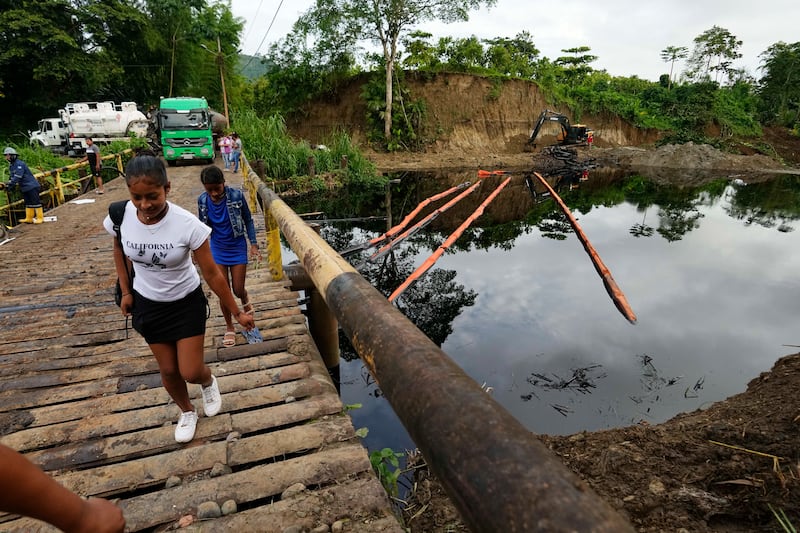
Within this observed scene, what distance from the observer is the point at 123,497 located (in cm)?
194

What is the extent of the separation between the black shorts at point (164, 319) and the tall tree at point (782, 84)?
54073mm

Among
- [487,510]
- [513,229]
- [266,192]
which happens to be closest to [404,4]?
[513,229]

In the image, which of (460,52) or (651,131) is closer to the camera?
(460,52)

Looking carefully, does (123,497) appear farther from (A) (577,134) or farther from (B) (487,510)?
(A) (577,134)

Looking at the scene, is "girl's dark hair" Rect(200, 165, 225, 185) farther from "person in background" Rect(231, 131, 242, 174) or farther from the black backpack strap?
"person in background" Rect(231, 131, 242, 174)

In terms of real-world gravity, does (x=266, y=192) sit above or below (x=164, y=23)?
below

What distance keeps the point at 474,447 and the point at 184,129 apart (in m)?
19.0

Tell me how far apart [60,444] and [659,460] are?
4.41 meters

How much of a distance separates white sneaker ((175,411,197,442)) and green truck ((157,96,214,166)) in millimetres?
17159

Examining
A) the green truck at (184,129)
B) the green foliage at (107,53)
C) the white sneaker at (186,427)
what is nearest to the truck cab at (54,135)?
the green foliage at (107,53)

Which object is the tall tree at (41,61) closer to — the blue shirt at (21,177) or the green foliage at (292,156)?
the green foliage at (292,156)

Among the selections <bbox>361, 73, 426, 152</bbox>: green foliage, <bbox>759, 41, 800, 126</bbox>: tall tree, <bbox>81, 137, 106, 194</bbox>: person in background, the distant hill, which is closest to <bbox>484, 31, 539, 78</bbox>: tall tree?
<bbox>361, 73, 426, 152</bbox>: green foliage

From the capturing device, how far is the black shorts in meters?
2.24

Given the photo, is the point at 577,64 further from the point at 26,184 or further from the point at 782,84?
the point at 26,184
